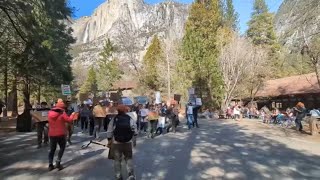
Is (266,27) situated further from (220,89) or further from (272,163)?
(272,163)

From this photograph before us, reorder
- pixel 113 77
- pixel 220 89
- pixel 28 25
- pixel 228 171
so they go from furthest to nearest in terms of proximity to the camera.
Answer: pixel 113 77 < pixel 220 89 < pixel 28 25 < pixel 228 171

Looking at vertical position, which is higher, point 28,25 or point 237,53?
point 237,53

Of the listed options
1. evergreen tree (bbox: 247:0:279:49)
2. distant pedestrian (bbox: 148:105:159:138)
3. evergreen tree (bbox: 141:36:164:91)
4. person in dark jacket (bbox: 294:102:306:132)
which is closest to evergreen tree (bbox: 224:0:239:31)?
evergreen tree (bbox: 247:0:279:49)

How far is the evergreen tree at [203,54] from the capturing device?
45469 millimetres

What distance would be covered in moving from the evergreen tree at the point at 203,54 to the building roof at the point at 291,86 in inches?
269

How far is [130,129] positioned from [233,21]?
61295 mm

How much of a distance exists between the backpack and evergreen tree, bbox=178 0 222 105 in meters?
37.0

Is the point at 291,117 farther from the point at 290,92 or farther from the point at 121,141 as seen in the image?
the point at 121,141

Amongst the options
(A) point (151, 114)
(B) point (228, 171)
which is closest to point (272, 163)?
(B) point (228, 171)

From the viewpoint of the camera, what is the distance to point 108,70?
8938 cm

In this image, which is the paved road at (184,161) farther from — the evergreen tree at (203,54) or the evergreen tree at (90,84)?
the evergreen tree at (90,84)

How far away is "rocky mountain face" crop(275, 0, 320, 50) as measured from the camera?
589 inches

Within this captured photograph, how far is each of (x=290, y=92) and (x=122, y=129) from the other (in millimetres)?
37902

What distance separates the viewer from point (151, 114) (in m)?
19.0
